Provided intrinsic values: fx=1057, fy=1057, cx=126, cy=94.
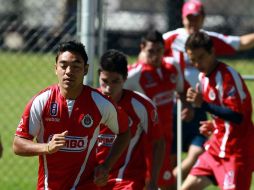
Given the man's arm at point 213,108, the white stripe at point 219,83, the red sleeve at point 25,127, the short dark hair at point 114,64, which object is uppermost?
the short dark hair at point 114,64

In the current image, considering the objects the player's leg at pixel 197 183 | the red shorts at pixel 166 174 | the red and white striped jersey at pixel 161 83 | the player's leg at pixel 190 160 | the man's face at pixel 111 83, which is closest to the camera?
the man's face at pixel 111 83

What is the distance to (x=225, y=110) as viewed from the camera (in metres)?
8.63

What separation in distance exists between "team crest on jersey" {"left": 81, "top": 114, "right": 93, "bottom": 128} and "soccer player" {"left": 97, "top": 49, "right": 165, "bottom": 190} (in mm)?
889

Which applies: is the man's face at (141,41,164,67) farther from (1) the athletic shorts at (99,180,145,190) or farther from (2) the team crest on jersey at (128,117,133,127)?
(1) the athletic shorts at (99,180,145,190)

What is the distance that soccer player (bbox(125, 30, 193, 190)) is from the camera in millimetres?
9773

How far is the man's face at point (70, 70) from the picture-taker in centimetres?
709

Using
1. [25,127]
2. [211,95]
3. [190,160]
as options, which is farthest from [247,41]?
[25,127]

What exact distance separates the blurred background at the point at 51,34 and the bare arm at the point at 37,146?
244 cm

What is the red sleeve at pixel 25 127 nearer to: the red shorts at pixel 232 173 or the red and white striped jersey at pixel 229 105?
the red and white striped jersey at pixel 229 105

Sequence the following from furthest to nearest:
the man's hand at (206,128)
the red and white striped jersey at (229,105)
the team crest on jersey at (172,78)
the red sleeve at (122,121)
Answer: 1. the team crest on jersey at (172,78)
2. the man's hand at (206,128)
3. the red and white striped jersey at (229,105)
4. the red sleeve at (122,121)

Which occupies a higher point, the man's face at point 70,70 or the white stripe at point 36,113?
the man's face at point 70,70

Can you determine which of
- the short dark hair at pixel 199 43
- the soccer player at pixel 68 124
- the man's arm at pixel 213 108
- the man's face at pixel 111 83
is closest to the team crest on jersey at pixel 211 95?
the man's arm at pixel 213 108

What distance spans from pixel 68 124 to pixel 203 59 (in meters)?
1.99

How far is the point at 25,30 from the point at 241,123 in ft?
21.0
